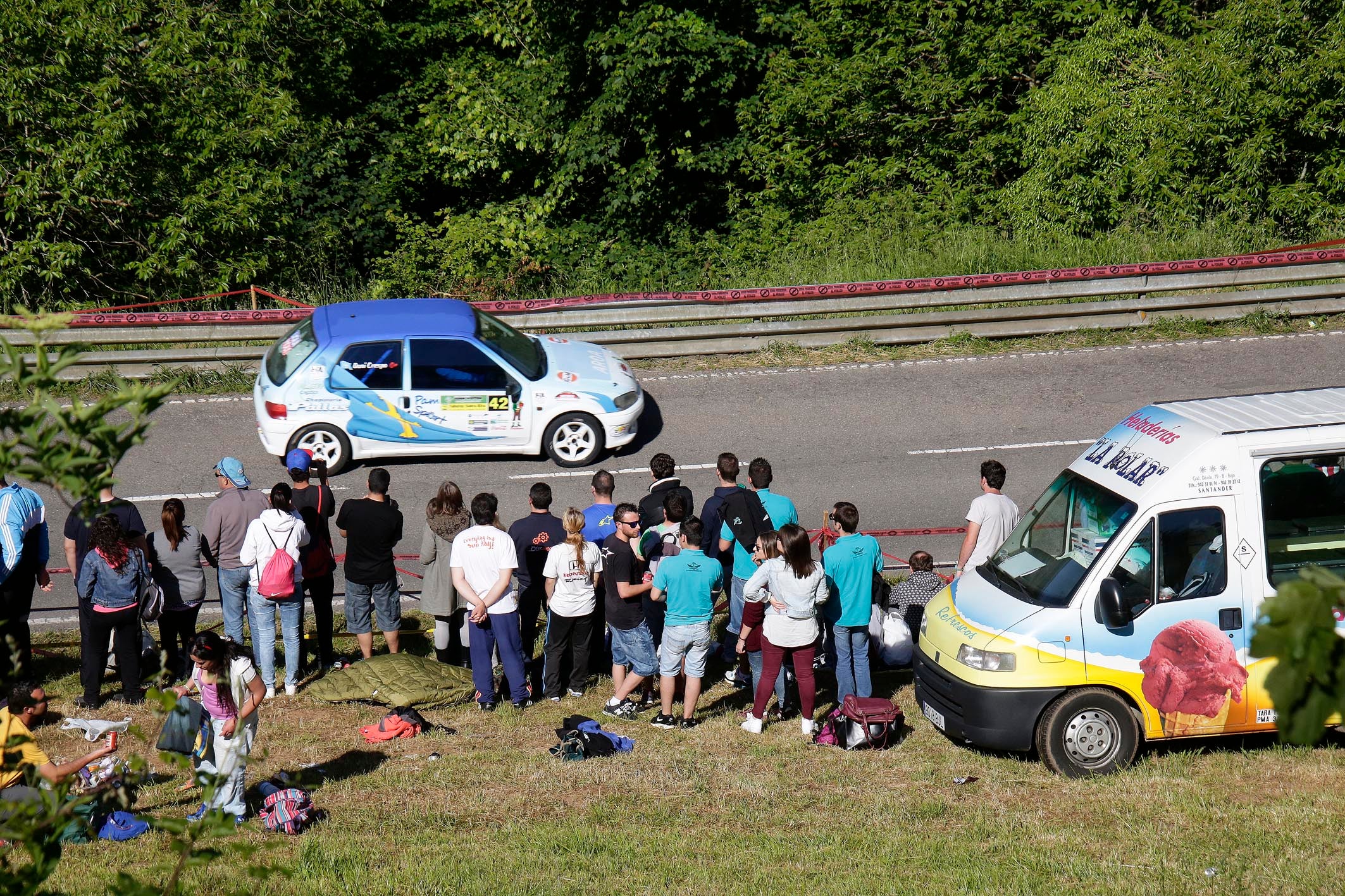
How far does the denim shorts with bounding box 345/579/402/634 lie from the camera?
10.2m

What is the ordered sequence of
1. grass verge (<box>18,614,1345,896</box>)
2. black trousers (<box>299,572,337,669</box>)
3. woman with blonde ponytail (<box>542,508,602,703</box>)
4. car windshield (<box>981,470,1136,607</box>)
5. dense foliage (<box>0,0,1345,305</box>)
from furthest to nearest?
1. dense foliage (<box>0,0,1345,305</box>)
2. black trousers (<box>299,572,337,669</box>)
3. woman with blonde ponytail (<box>542,508,602,703</box>)
4. car windshield (<box>981,470,1136,607</box>)
5. grass verge (<box>18,614,1345,896</box>)

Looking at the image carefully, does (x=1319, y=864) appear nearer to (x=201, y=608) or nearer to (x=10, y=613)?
(x=10, y=613)

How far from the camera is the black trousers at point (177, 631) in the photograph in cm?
991

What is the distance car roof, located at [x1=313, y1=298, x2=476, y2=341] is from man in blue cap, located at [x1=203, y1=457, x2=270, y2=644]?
14.1 ft

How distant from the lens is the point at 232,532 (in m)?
9.86

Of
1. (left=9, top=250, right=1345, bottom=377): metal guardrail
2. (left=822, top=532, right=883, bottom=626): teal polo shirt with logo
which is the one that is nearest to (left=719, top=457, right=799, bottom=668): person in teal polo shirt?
(left=822, top=532, right=883, bottom=626): teal polo shirt with logo

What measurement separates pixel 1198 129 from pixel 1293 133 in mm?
1774

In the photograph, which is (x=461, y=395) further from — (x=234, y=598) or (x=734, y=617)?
(x=734, y=617)

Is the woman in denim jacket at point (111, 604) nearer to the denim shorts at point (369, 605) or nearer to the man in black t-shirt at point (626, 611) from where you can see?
the denim shorts at point (369, 605)

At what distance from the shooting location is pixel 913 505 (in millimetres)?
13258

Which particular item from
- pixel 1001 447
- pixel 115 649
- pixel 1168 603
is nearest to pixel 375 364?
pixel 115 649

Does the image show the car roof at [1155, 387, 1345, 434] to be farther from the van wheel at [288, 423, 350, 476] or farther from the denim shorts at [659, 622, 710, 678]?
the van wheel at [288, 423, 350, 476]

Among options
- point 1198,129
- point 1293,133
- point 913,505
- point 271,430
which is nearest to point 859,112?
point 1198,129

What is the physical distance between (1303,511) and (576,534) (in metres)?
5.11
